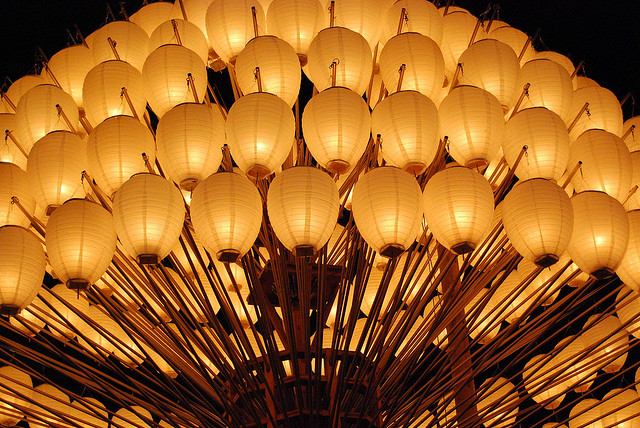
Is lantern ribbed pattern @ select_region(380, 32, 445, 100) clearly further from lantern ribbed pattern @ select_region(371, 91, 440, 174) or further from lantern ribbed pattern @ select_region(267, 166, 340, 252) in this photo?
lantern ribbed pattern @ select_region(267, 166, 340, 252)

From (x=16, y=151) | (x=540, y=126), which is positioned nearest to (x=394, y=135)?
(x=540, y=126)

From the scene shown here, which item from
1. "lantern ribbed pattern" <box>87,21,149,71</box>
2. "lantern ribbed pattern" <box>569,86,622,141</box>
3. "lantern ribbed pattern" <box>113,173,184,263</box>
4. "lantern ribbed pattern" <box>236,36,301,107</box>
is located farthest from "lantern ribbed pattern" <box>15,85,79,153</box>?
"lantern ribbed pattern" <box>569,86,622,141</box>

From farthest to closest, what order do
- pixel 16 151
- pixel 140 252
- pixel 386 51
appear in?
pixel 16 151, pixel 386 51, pixel 140 252

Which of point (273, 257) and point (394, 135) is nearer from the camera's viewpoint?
point (394, 135)

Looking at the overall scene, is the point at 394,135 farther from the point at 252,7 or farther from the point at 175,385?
the point at 175,385

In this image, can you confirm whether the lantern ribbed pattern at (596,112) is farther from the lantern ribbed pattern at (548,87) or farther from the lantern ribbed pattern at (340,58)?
the lantern ribbed pattern at (340,58)

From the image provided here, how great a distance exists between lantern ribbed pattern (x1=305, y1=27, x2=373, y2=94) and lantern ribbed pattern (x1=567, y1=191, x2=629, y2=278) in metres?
0.95

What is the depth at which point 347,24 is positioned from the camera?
9.60 feet

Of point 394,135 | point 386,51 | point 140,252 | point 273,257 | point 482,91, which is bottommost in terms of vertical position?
point 140,252

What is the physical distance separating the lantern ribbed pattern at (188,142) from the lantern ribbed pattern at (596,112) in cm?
167

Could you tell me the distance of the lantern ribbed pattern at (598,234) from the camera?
2547 millimetres

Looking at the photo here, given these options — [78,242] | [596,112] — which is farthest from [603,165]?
[78,242]

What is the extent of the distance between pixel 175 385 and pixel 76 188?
0.86 m

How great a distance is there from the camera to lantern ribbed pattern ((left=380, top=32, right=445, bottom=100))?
2.69 m
